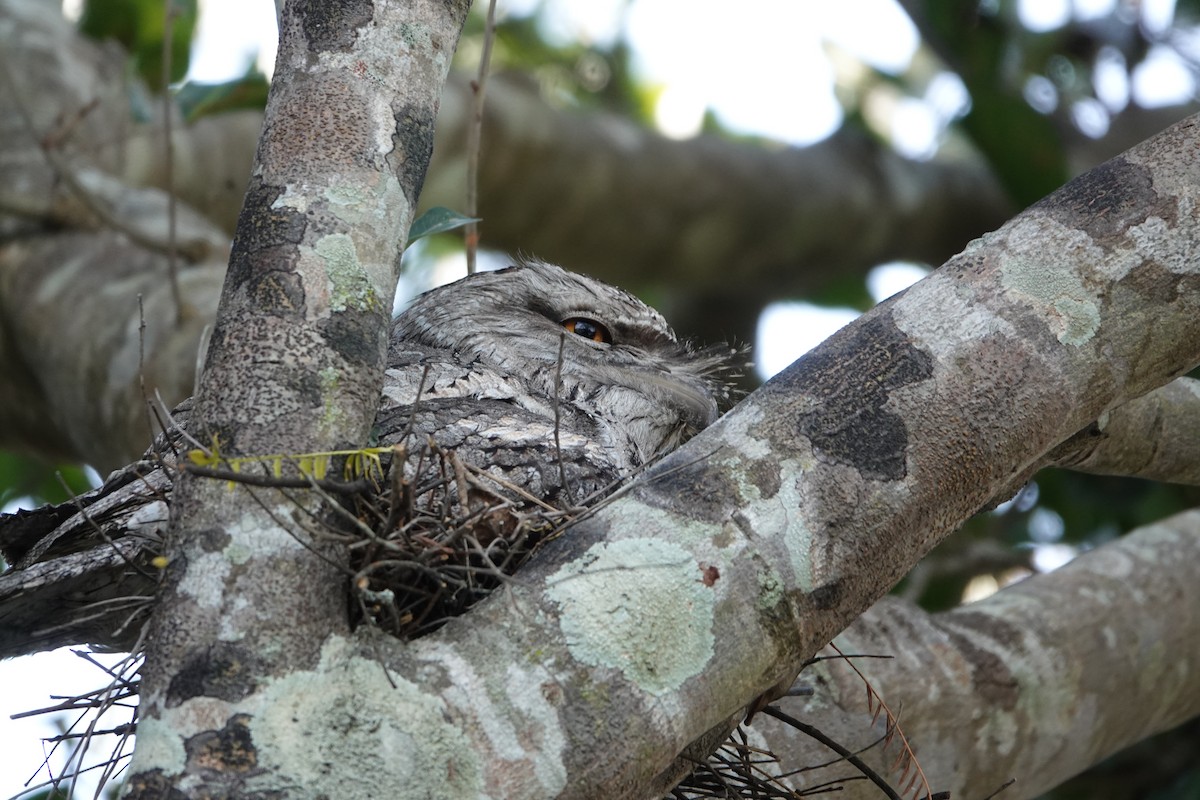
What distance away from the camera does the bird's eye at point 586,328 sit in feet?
9.50

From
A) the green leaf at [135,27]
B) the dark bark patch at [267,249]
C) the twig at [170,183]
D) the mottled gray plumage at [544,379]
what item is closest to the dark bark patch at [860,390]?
the mottled gray plumage at [544,379]

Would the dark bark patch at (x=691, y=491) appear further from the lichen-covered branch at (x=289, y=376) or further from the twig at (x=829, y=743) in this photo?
the twig at (x=829, y=743)

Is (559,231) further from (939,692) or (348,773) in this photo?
(348,773)

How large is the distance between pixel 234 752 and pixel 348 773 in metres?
0.12

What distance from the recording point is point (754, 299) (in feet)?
23.6

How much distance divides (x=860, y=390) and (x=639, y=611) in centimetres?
45

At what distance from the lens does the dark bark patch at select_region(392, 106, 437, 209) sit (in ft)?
5.74

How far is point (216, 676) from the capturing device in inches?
52.9

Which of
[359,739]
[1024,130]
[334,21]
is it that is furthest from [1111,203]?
[1024,130]

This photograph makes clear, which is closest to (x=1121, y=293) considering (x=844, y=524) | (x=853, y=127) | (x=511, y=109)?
(x=844, y=524)

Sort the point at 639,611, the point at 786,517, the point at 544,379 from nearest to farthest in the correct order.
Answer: the point at 639,611
the point at 786,517
the point at 544,379

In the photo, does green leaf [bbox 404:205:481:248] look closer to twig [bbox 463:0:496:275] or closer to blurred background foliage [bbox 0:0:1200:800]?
twig [bbox 463:0:496:275]

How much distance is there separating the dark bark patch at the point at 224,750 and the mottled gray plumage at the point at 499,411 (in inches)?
16.4

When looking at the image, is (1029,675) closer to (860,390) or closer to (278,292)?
(860,390)
